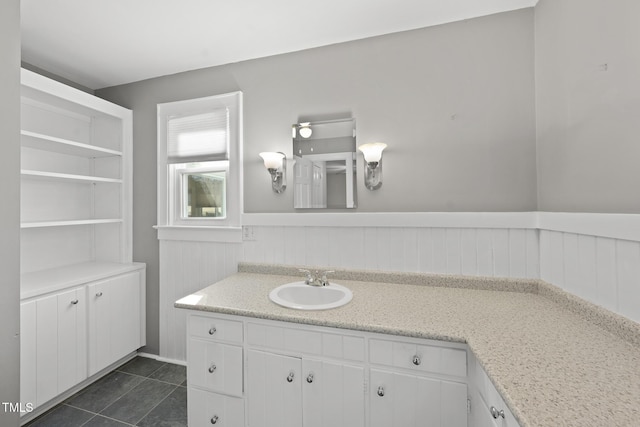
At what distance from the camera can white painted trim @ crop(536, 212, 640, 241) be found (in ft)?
3.25

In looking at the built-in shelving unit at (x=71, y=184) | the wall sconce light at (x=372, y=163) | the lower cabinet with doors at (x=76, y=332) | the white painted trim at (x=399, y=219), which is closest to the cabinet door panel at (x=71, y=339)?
the lower cabinet with doors at (x=76, y=332)

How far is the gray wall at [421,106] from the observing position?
1.63m

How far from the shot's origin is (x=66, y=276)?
6.45 feet

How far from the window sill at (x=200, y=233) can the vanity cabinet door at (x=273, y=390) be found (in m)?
0.95

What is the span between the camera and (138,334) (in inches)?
91.6

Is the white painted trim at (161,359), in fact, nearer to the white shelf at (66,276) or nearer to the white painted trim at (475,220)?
the white shelf at (66,276)

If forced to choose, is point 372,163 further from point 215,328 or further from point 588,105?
point 215,328

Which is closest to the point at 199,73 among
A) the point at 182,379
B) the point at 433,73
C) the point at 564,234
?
the point at 433,73

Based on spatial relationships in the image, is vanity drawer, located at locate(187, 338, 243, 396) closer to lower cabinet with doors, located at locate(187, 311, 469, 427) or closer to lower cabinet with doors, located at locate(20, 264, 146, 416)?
lower cabinet with doors, located at locate(187, 311, 469, 427)

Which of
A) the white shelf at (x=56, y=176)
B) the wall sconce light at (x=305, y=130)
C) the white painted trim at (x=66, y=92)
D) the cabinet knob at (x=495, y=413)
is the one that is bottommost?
the cabinet knob at (x=495, y=413)

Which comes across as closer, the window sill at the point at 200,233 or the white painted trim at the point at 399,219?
the white painted trim at the point at 399,219

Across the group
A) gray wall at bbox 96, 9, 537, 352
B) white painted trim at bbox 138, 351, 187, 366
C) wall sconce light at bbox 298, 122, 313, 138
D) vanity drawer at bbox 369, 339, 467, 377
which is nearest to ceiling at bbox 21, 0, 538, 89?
gray wall at bbox 96, 9, 537, 352

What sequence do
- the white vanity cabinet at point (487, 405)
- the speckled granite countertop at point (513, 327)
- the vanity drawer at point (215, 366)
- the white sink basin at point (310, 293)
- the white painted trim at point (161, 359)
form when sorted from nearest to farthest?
the speckled granite countertop at point (513, 327), the white vanity cabinet at point (487, 405), the vanity drawer at point (215, 366), the white sink basin at point (310, 293), the white painted trim at point (161, 359)

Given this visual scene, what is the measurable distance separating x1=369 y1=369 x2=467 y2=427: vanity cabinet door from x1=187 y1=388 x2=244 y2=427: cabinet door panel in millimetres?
684
